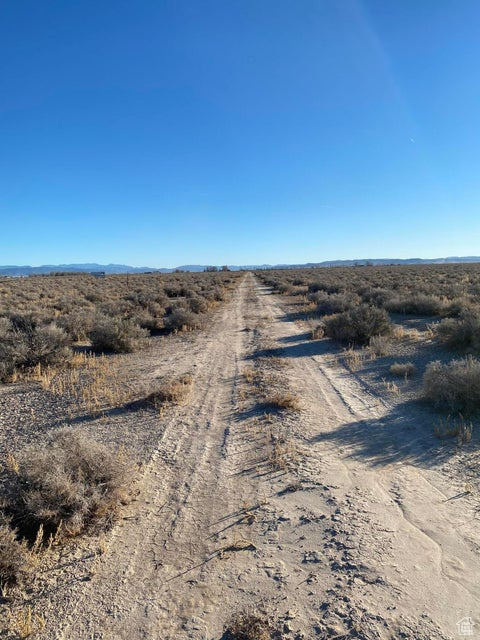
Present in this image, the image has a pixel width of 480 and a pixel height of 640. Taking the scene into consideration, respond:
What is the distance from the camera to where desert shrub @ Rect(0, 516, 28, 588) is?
334 cm

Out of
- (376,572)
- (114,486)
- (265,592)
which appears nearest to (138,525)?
(114,486)

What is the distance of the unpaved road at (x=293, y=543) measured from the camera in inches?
120

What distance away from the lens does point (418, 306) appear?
1831 centimetres

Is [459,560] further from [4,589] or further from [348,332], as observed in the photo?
[348,332]

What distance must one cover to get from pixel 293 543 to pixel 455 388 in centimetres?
473

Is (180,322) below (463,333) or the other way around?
below

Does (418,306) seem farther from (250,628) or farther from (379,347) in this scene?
(250,628)

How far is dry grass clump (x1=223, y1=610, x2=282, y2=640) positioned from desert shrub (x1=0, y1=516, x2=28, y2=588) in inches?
72.4

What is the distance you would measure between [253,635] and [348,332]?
1141 centimetres

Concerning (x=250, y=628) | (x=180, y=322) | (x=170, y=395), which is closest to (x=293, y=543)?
(x=250, y=628)

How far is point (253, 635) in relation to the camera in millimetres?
2873

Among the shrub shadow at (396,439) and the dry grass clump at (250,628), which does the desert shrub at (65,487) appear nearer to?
the dry grass clump at (250,628)
